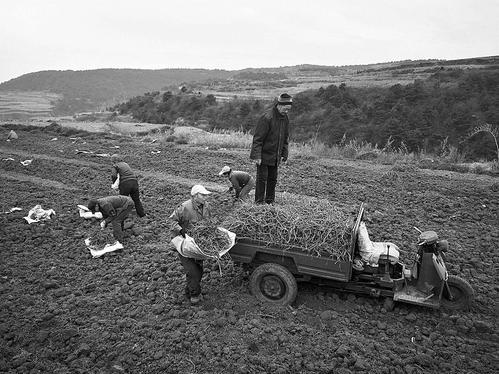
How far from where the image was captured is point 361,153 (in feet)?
50.0

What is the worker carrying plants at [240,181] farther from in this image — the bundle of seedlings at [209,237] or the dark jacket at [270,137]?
the bundle of seedlings at [209,237]

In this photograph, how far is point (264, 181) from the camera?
661 cm

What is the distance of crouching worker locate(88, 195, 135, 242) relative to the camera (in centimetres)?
707

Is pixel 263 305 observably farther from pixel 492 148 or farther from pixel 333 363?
pixel 492 148

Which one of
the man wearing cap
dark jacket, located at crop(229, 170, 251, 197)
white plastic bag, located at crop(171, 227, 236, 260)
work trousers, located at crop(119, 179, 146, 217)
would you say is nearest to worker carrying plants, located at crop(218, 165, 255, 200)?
dark jacket, located at crop(229, 170, 251, 197)

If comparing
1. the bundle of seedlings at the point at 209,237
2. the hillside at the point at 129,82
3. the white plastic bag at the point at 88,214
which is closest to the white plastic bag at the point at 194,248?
the bundle of seedlings at the point at 209,237

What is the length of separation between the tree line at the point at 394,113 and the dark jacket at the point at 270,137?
2578 centimetres

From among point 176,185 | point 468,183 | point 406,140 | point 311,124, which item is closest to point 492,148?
point 406,140

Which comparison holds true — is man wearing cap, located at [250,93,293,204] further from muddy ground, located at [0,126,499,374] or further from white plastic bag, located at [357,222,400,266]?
white plastic bag, located at [357,222,400,266]

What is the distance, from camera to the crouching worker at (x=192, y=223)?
4996 mm

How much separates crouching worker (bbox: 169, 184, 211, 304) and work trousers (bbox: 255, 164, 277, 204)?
128cm

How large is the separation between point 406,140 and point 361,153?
20.3 metres

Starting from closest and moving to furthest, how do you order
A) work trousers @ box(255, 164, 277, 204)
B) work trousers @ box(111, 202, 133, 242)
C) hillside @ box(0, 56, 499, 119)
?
1. work trousers @ box(255, 164, 277, 204)
2. work trousers @ box(111, 202, 133, 242)
3. hillside @ box(0, 56, 499, 119)

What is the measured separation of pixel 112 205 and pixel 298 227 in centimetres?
402
